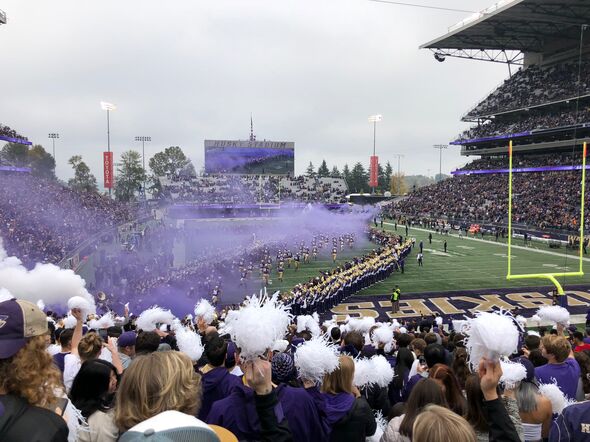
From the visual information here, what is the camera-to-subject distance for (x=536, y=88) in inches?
1890

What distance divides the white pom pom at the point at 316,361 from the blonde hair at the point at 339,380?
32 mm

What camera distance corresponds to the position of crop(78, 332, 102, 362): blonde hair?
10.7ft

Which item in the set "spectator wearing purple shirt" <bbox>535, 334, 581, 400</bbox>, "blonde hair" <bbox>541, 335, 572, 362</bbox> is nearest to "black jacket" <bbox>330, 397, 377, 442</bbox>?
"spectator wearing purple shirt" <bbox>535, 334, 581, 400</bbox>

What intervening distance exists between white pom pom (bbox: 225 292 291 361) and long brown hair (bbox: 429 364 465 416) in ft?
3.43

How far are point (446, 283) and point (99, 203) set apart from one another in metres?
29.0

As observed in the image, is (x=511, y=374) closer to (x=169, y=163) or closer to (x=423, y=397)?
(x=423, y=397)

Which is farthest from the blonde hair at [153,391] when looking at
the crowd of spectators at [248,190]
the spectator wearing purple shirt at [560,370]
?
the crowd of spectators at [248,190]

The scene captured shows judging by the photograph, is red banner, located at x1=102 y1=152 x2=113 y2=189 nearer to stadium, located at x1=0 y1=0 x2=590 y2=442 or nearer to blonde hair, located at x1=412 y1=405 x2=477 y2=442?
Result: stadium, located at x1=0 y1=0 x2=590 y2=442

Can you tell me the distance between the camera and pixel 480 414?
7.60 feet

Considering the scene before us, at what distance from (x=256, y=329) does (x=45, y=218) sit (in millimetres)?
26825

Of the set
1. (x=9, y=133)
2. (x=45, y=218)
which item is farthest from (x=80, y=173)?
(x=45, y=218)

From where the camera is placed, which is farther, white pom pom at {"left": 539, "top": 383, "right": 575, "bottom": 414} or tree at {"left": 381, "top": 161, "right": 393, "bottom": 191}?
tree at {"left": 381, "top": 161, "right": 393, "bottom": 191}

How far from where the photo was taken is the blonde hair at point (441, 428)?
1.57 meters

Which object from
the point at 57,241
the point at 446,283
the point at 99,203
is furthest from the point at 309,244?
the point at 99,203
